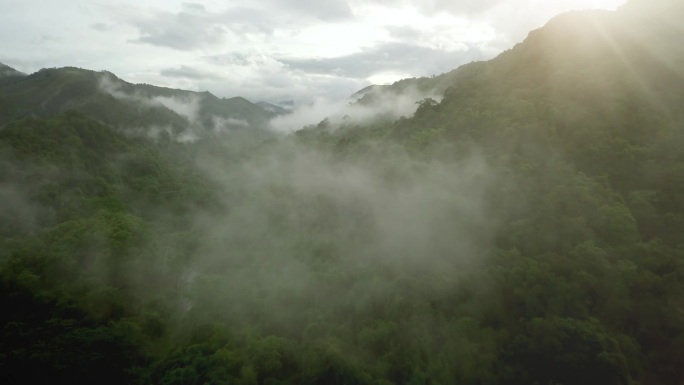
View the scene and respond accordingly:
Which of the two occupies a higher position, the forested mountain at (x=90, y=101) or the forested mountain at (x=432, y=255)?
the forested mountain at (x=90, y=101)

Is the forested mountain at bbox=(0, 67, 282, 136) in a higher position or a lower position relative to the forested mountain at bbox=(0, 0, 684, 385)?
higher

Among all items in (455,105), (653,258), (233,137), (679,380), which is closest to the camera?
(679,380)

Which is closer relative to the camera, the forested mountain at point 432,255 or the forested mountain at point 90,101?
the forested mountain at point 432,255

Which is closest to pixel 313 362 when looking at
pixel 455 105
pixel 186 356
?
pixel 186 356

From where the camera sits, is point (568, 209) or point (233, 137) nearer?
point (568, 209)

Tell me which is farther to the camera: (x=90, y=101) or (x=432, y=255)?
(x=90, y=101)

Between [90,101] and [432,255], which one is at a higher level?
[90,101]

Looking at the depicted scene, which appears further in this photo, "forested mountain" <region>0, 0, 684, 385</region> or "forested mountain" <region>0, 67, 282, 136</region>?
"forested mountain" <region>0, 67, 282, 136</region>

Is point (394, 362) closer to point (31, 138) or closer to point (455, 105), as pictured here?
point (455, 105)
